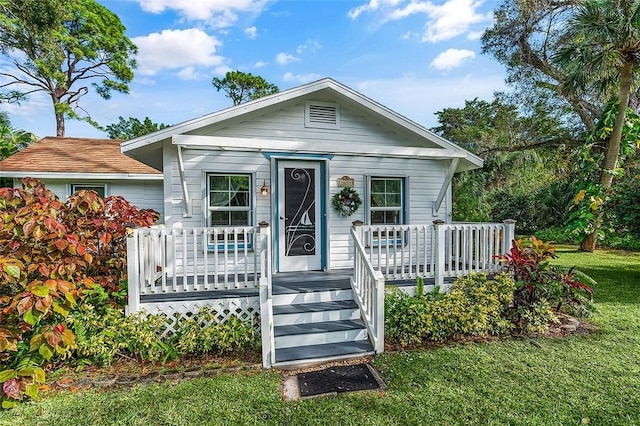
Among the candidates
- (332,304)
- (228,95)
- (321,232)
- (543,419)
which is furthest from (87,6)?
(543,419)

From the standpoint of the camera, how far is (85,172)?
9.05 meters

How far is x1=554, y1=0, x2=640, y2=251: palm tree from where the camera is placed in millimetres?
9086

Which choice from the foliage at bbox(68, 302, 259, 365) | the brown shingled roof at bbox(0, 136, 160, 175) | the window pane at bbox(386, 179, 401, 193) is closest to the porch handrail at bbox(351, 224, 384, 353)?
A: the foliage at bbox(68, 302, 259, 365)

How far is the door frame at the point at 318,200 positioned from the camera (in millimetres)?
6172

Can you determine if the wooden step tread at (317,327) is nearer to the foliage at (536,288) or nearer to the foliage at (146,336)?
the foliage at (146,336)

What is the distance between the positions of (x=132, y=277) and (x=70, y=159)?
7746 mm

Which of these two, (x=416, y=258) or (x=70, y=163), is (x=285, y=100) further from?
(x=70, y=163)

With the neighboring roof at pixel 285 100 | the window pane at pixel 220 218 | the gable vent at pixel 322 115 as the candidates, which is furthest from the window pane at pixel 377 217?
the window pane at pixel 220 218

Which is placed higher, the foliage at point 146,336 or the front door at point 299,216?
the front door at point 299,216

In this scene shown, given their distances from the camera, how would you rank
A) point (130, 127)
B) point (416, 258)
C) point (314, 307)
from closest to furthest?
point (314, 307), point (416, 258), point (130, 127)

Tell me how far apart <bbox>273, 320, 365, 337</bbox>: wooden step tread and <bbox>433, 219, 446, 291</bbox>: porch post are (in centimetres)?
165

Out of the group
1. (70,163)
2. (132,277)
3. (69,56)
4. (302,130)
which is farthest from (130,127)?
(132,277)

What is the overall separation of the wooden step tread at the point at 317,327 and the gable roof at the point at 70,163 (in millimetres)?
7169

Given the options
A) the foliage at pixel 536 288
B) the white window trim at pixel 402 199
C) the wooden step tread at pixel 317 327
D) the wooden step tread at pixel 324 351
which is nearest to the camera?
the wooden step tread at pixel 324 351
